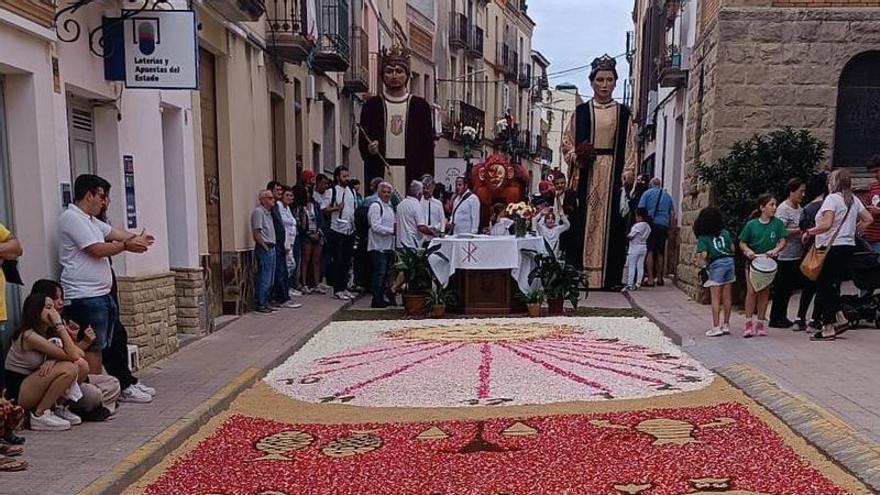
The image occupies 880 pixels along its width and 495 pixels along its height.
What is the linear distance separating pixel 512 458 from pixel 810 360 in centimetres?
368

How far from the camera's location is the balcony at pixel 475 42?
1526 inches

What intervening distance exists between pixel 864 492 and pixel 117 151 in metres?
6.50

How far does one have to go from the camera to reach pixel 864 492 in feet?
13.2

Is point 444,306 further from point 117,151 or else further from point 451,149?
point 451,149

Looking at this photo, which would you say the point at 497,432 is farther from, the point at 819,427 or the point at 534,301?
the point at 534,301

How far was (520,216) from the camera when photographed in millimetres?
10859

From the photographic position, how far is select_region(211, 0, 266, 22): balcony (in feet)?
30.8

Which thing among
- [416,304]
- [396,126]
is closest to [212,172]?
[416,304]

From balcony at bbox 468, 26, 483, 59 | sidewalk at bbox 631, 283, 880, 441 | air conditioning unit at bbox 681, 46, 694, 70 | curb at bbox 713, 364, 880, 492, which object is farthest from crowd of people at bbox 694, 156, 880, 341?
balcony at bbox 468, 26, 483, 59

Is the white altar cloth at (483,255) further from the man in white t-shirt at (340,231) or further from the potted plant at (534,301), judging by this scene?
the man in white t-shirt at (340,231)

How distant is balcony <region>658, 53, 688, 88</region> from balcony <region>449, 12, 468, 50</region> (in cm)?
2274

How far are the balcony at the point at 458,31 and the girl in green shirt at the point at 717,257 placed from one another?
29.5 m

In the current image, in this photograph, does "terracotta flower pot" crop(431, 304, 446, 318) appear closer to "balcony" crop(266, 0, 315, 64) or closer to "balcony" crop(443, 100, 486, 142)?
"balcony" crop(266, 0, 315, 64)

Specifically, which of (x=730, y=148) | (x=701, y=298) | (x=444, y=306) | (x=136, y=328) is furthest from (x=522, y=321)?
(x=136, y=328)
